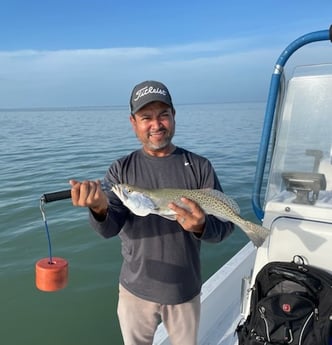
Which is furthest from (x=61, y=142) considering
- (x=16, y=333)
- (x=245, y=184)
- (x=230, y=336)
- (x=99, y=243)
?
(x=230, y=336)

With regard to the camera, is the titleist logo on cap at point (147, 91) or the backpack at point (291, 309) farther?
the titleist logo on cap at point (147, 91)

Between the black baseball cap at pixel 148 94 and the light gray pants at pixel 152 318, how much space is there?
1227mm

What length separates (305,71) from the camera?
307 cm

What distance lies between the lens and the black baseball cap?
7.97ft

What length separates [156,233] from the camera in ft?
8.14

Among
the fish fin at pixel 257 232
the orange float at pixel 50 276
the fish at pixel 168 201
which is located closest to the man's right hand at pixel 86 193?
the fish at pixel 168 201

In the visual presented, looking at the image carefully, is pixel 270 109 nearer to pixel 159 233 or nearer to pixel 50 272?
pixel 159 233

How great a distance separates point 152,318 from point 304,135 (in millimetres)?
1824

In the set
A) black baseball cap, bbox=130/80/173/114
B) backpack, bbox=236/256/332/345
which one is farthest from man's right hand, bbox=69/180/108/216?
backpack, bbox=236/256/332/345

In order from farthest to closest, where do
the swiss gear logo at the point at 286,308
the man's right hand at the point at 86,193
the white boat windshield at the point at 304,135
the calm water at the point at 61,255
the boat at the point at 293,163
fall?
the calm water at the point at 61,255
the white boat windshield at the point at 304,135
the boat at the point at 293,163
the swiss gear logo at the point at 286,308
the man's right hand at the point at 86,193

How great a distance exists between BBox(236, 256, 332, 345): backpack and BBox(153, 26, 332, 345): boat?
213mm

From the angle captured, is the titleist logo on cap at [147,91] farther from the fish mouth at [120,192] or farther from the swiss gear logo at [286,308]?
the swiss gear logo at [286,308]

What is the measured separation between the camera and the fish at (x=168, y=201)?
2.33 meters

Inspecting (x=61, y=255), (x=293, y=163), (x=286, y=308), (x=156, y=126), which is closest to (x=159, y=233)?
(x=156, y=126)
